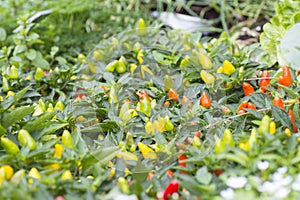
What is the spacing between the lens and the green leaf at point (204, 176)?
1.06m

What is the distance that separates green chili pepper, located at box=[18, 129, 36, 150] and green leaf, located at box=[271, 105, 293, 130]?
2.07 feet

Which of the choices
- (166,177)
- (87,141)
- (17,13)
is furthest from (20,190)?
(17,13)

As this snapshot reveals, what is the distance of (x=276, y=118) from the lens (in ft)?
4.58

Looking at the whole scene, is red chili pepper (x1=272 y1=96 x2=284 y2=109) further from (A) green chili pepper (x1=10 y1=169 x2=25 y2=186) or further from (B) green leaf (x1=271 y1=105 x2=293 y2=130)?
(A) green chili pepper (x1=10 y1=169 x2=25 y2=186)

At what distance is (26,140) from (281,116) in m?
0.66

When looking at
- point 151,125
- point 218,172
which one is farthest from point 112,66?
point 218,172

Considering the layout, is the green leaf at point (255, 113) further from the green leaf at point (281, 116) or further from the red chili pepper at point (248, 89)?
the red chili pepper at point (248, 89)

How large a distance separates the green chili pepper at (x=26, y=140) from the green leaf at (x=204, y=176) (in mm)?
406

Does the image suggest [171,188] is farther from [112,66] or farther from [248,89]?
[112,66]

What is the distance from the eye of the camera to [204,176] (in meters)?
1.08

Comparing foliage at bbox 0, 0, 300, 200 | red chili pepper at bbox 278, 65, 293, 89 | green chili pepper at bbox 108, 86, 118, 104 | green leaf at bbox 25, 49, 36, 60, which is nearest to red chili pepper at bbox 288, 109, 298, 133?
foliage at bbox 0, 0, 300, 200

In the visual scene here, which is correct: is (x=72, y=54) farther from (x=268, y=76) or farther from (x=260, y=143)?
(x=260, y=143)

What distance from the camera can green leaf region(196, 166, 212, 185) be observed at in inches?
41.8

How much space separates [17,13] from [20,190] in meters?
2.15
